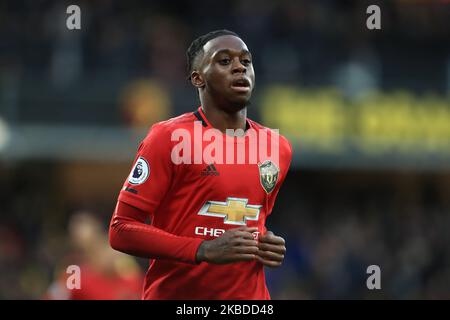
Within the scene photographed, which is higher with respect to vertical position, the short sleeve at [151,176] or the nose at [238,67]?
the nose at [238,67]

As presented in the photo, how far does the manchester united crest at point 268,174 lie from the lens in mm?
5172

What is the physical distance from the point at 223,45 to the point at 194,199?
2.80 feet

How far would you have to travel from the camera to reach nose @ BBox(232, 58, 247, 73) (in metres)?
5.05

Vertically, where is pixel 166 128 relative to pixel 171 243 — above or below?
above

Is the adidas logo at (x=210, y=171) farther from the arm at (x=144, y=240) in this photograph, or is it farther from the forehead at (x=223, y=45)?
the forehead at (x=223, y=45)

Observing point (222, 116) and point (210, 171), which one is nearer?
point (210, 171)

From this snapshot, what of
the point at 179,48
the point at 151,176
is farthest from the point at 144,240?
the point at 179,48

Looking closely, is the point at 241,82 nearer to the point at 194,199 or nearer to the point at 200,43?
the point at 200,43

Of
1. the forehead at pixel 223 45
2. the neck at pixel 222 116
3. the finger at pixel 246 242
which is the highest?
the forehead at pixel 223 45

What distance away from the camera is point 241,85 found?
5.07 metres

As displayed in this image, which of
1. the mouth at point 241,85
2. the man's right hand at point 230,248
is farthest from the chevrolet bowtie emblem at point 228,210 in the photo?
the mouth at point 241,85

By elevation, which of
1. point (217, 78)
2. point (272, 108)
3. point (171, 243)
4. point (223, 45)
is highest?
Answer: point (272, 108)

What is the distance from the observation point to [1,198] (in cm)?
1830

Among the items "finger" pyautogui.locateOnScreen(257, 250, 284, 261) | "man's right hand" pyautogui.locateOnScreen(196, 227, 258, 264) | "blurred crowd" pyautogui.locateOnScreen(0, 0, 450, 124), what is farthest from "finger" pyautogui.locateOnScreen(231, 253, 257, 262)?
"blurred crowd" pyautogui.locateOnScreen(0, 0, 450, 124)
